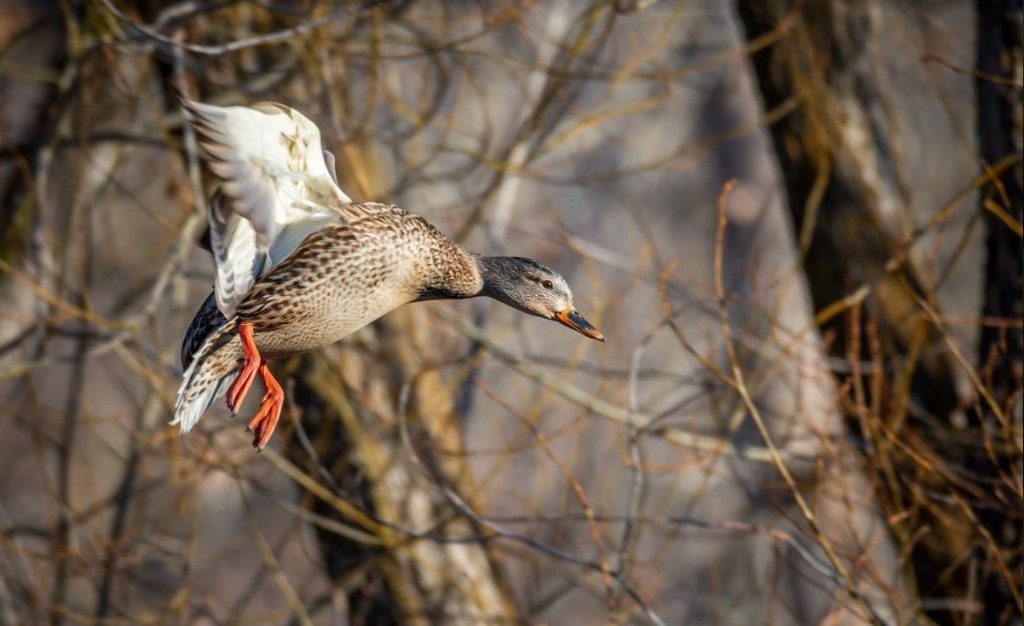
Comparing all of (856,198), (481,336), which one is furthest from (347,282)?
(856,198)

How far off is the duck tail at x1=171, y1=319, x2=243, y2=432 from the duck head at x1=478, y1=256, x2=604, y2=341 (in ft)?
1.90

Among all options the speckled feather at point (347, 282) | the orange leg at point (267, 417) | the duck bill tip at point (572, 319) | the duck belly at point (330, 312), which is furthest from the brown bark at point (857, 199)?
the orange leg at point (267, 417)

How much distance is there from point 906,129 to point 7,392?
25.7 feet

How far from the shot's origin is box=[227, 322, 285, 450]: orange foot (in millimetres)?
2535

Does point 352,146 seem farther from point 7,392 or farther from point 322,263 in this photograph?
point 7,392

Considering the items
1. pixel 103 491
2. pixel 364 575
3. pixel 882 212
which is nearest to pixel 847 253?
pixel 882 212

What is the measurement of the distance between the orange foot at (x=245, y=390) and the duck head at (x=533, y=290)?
538mm

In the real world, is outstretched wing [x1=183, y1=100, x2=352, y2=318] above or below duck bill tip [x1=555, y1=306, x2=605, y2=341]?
above

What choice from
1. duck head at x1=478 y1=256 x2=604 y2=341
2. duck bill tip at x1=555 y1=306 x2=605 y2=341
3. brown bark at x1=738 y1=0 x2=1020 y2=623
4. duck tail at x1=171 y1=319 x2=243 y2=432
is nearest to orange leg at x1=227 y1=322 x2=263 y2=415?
duck tail at x1=171 y1=319 x2=243 y2=432

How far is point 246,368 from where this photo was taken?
8.40ft

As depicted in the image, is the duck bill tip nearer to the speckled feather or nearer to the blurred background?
the speckled feather

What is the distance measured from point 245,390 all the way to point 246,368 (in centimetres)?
10

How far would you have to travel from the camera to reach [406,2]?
4.84 meters

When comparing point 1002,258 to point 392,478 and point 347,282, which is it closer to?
point 392,478
